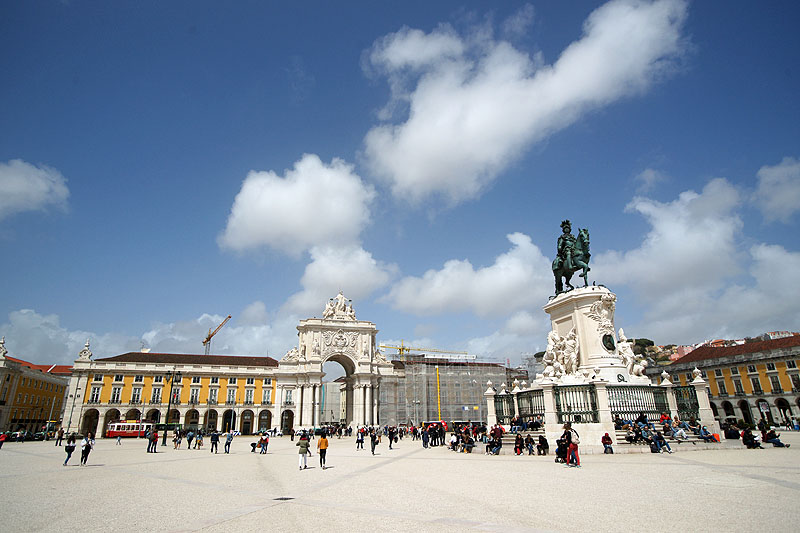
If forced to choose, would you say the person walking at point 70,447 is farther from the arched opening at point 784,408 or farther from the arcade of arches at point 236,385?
the arched opening at point 784,408

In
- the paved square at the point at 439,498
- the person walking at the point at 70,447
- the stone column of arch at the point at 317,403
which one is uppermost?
the stone column of arch at the point at 317,403

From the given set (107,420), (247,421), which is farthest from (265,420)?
(107,420)

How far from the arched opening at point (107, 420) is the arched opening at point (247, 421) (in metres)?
15.9

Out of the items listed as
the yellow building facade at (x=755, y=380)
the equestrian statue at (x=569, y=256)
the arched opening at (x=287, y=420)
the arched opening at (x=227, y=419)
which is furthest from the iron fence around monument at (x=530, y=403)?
the arched opening at (x=227, y=419)

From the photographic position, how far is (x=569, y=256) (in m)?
21.4

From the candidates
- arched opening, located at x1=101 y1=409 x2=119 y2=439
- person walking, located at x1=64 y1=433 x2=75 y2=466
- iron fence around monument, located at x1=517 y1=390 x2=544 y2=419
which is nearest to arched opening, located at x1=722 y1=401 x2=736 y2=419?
iron fence around monument, located at x1=517 y1=390 x2=544 y2=419

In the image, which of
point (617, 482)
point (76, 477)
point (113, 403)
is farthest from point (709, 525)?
A: point (113, 403)

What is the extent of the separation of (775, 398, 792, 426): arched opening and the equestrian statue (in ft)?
135

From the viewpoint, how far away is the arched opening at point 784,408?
148 feet

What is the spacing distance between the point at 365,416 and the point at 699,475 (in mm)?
53713

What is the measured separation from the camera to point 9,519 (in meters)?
7.29

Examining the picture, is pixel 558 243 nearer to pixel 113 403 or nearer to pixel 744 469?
pixel 744 469

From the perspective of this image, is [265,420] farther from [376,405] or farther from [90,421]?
[90,421]

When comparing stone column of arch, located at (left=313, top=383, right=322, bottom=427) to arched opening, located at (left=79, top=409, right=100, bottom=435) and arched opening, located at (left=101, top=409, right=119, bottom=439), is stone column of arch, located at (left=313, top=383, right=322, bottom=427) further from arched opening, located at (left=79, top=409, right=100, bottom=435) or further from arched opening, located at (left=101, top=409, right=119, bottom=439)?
arched opening, located at (left=79, top=409, right=100, bottom=435)
